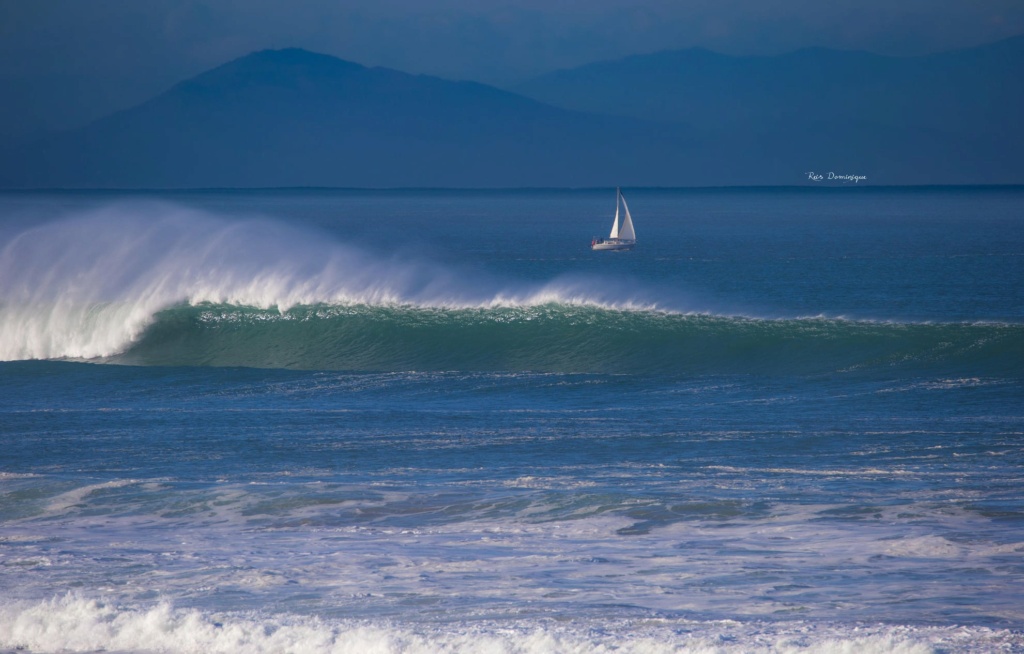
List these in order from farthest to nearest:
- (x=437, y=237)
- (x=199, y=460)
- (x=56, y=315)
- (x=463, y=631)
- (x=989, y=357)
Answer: (x=437, y=237)
(x=56, y=315)
(x=989, y=357)
(x=199, y=460)
(x=463, y=631)

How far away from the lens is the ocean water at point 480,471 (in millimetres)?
5801

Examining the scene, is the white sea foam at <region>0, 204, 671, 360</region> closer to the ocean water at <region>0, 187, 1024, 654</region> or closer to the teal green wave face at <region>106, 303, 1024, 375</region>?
the ocean water at <region>0, 187, 1024, 654</region>

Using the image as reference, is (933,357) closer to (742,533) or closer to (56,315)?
(742,533)

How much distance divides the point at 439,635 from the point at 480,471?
149 inches

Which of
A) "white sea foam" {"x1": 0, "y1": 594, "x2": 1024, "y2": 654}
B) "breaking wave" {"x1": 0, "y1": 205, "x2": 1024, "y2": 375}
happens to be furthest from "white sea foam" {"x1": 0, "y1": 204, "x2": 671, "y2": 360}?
"white sea foam" {"x1": 0, "y1": 594, "x2": 1024, "y2": 654}

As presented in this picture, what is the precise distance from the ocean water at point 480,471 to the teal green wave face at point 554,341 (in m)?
0.09

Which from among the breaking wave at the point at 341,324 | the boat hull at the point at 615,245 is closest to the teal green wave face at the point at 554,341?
the breaking wave at the point at 341,324

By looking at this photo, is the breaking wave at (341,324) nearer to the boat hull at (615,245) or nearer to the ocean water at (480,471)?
the ocean water at (480,471)

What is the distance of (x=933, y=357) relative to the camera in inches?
634

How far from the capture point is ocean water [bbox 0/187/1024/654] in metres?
5.80

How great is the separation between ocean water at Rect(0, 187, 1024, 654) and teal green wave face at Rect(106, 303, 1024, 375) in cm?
9

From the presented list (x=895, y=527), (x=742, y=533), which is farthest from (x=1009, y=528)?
(x=742, y=533)

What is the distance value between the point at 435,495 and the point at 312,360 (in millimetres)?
10025

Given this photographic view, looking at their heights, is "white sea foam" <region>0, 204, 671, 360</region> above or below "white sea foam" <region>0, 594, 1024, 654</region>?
above
